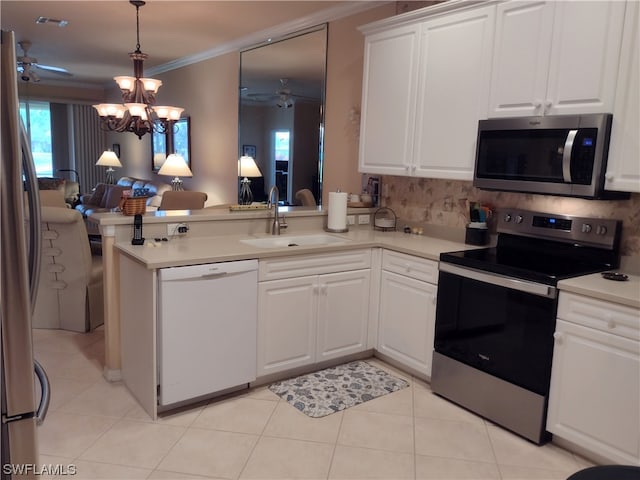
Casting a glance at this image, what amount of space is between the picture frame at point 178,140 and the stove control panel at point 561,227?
4.87 metres

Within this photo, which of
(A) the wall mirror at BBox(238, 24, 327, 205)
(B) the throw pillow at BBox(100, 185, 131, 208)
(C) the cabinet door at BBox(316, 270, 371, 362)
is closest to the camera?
(C) the cabinet door at BBox(316, 270, 371, 362)

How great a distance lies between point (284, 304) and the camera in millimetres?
2947

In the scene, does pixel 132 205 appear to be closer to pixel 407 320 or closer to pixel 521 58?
pixel 407 320

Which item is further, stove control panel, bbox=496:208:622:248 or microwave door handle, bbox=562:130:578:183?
stove control panel, bbox=496:208:622:248

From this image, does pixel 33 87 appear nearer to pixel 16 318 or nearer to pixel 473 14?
pixel 473 14

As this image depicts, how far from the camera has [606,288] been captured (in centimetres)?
222

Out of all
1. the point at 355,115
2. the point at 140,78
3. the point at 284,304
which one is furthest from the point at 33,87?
the point at 284,304

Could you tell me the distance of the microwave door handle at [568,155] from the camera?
239 cm

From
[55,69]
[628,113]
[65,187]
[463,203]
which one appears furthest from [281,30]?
[65,187]

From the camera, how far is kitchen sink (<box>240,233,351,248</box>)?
3244mm

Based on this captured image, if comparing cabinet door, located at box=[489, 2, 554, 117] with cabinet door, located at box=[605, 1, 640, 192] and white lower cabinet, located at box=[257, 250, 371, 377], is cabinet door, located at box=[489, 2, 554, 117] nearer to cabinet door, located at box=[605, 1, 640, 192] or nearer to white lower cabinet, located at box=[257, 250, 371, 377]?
cabinet door, located at box=[605, 1, 640, 192]

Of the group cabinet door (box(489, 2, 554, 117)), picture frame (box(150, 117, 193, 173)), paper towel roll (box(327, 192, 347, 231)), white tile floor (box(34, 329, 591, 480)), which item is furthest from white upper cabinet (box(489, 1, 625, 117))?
picture frame (box(150, 117, 193, 173))

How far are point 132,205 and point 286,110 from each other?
2.27 m

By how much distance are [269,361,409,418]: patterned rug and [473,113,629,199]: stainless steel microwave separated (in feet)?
4.42
